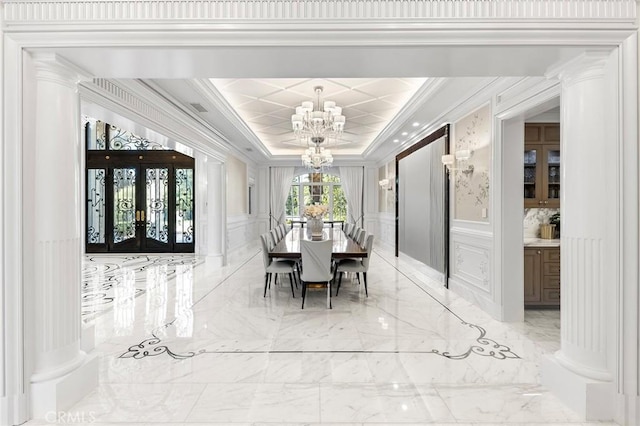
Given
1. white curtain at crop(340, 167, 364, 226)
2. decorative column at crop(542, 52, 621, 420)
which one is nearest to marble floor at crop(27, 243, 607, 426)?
decorative column at crop(542, 52, 621, 420)

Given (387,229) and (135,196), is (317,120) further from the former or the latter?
(135,196)

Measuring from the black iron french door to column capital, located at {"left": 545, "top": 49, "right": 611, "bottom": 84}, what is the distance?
7.99 metres

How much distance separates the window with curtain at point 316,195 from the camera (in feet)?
38.4

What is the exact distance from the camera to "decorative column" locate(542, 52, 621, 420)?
190 cm

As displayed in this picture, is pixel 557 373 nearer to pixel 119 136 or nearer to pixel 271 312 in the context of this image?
pixel 271 312

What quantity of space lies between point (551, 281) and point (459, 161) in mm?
1869

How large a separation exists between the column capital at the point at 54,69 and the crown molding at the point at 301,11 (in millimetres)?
180

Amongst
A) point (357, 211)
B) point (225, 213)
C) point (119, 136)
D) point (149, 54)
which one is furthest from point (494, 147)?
point (119, 136)

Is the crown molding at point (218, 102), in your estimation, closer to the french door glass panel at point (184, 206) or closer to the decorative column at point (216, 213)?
the decorative column at point (216, 213)

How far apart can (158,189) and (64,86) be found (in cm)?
695

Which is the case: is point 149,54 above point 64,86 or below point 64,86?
above

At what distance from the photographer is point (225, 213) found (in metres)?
6.95

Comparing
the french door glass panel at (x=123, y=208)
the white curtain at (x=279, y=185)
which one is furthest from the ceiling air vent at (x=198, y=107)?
the white curtain at (x=279, y=185)

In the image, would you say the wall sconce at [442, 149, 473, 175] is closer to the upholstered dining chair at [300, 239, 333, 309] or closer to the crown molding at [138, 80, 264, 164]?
the upholstered dining chair at [300, 239, 333, 309]
